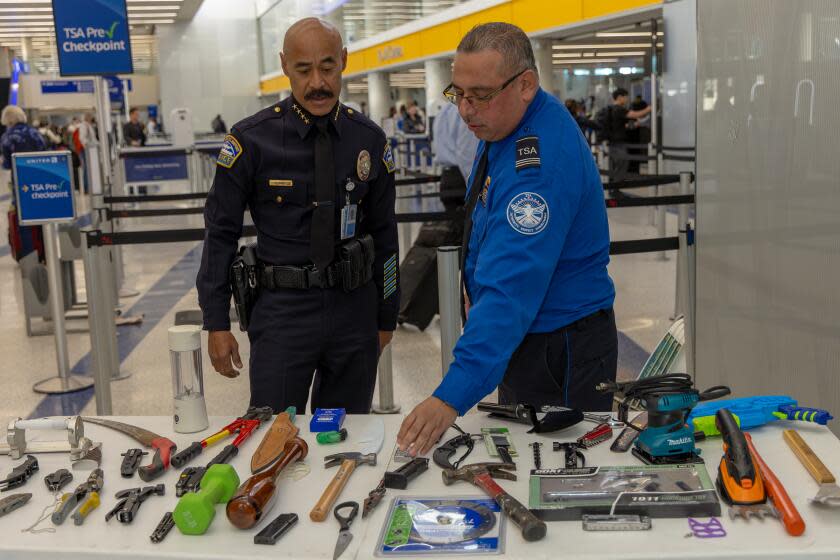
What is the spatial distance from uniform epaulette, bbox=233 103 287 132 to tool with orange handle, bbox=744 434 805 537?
1501 millimetres

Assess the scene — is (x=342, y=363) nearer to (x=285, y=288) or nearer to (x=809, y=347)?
(x=285, y=288)

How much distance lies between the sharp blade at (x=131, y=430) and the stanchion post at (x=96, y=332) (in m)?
2.06

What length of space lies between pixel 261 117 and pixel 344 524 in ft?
4.40

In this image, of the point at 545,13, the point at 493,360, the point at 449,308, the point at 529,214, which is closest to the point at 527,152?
the point at 529,214

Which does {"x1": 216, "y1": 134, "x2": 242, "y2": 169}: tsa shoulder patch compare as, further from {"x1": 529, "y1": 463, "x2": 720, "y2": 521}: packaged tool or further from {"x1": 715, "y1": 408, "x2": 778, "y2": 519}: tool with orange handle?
{"x1": 715, "y1": 408, "x2": 778, "y2": 519}: tool with orange handle

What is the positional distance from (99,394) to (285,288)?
1.93 meters

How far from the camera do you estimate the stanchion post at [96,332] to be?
4.04 metres

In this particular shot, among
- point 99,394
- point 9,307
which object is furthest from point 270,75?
point 99,394

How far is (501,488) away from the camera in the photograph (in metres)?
1.59

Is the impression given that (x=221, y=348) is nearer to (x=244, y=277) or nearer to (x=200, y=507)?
(x=244, y=277)

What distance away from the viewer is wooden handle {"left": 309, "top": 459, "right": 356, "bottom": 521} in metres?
1.53

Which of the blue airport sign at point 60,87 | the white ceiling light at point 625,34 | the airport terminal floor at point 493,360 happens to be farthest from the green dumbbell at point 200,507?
the white ceiling light at point 625,34

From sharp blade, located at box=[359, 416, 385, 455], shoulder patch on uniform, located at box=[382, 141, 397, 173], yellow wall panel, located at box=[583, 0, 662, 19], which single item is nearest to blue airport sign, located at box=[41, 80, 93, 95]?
yellow wall panel, located at box=[583, 0, 662, 19]

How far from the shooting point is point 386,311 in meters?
2.76
